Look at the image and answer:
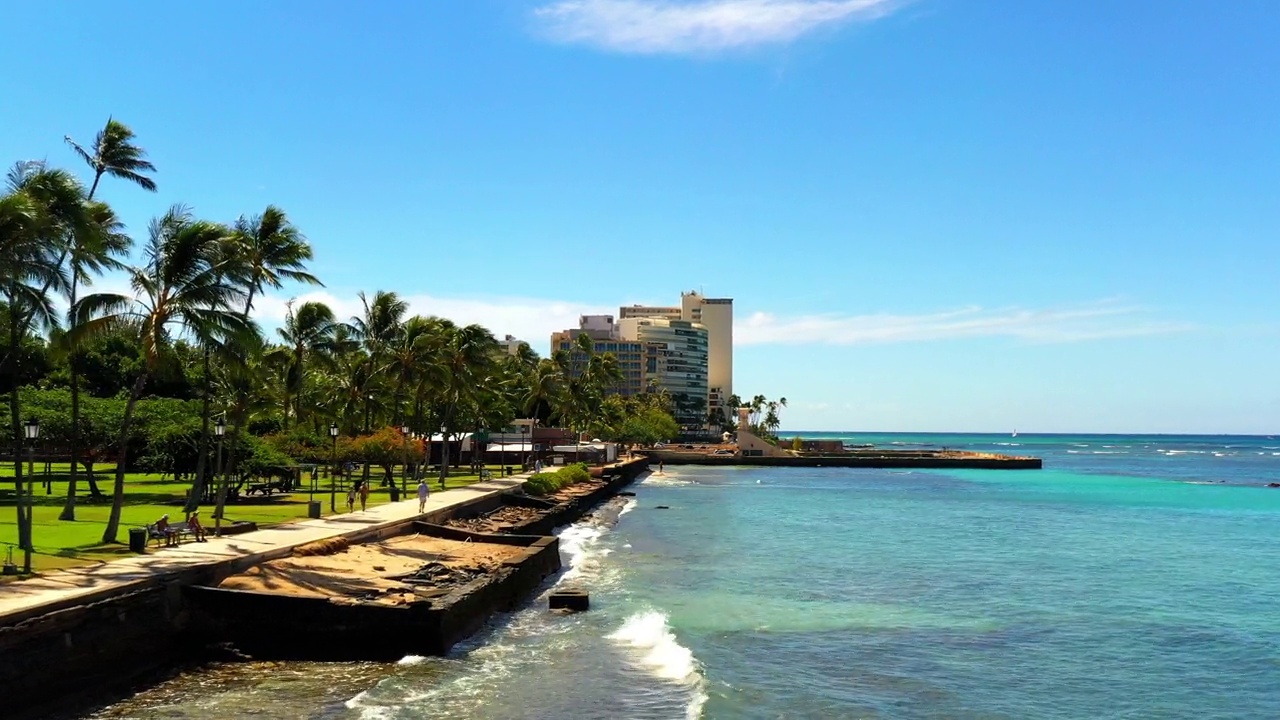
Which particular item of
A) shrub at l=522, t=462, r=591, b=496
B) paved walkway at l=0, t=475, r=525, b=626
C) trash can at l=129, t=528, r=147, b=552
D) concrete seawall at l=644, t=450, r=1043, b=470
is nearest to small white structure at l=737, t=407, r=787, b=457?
concrete seawall at l=644, t=450, r=1043, b=470

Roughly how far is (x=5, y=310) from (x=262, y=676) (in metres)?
20.9

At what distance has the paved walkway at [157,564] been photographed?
629 inches

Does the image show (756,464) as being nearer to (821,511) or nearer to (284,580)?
(821,511)

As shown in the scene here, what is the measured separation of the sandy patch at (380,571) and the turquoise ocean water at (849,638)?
1879 millimetres

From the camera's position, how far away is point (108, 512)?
1252 inches

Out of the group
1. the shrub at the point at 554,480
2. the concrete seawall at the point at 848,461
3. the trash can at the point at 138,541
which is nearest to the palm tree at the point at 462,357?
the shrub at the point at 554,480

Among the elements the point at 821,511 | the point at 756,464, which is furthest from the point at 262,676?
the point at 756,464

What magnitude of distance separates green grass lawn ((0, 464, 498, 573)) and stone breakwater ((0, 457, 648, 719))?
295cm

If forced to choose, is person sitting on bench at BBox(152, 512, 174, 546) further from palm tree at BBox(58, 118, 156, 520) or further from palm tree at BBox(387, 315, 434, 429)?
palm tree at BBox(387, 315, 434, 429)

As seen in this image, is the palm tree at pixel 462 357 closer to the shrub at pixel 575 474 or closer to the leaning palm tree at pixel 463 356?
the leaning palm tree at pixel 463 356

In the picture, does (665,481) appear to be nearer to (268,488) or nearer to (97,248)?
(268,488)

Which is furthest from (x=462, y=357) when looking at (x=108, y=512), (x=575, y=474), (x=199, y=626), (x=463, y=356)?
(x=199, y=626)

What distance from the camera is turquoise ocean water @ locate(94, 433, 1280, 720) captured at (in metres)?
17.2

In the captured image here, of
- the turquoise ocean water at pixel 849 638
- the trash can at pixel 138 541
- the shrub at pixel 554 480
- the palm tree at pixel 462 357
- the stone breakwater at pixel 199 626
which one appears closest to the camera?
the stone breakwater at pixel 199 626
